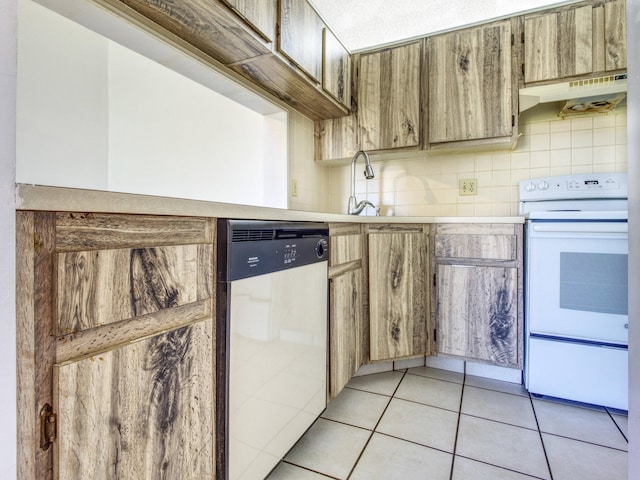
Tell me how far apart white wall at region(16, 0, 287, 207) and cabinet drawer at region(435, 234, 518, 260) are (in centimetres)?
103

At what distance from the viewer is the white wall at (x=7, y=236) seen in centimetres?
41

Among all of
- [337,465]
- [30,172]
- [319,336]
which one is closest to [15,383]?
[319,336]

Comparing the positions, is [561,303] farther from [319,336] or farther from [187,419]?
[187,419]

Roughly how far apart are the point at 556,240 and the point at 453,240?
0.49 meters

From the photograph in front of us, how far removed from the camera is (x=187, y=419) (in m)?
0.73

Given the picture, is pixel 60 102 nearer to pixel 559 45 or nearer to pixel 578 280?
pixel 559 45

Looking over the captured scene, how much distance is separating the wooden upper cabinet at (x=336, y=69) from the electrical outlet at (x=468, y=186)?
3.07 feet

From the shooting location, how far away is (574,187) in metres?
1.91

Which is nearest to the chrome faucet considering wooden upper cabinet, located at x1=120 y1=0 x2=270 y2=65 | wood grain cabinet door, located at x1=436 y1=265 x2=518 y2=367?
wood grain cabinet door, located at x1=436 y1=265 x2=518 y2=367

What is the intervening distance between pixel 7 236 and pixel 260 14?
4.29ft

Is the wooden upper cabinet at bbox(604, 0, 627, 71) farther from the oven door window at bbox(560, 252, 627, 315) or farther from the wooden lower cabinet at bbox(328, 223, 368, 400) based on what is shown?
the wooden lower cabinet at bbox(328, 223, 368, 400)

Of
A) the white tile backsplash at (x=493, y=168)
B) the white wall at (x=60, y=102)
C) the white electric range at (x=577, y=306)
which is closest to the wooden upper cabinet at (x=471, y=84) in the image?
the white tile backsplash at (x=493, y=168)

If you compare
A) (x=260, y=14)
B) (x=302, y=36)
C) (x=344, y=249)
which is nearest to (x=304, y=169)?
(x=302, y=36)

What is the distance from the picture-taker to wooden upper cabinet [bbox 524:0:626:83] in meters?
1.65
